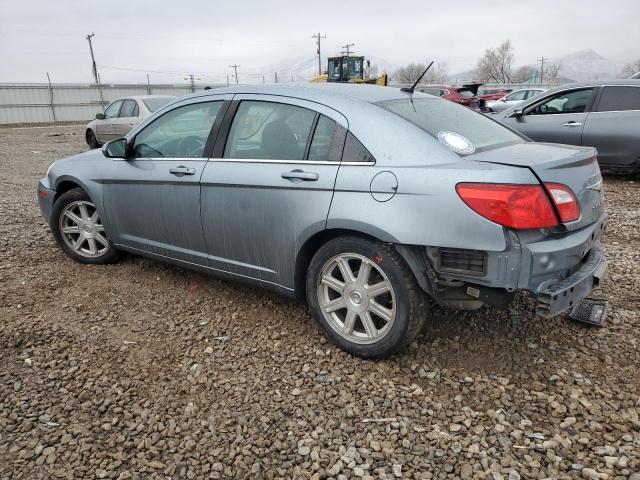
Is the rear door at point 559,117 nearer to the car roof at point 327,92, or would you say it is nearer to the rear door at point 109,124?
the car roof at point 327,92

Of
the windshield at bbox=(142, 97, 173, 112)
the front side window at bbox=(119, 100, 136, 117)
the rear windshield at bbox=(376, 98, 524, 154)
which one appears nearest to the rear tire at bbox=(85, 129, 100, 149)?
the front side window at bbox=(119, 100, 136, 117)

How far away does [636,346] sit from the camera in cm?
295

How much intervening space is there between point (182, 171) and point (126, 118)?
10.9 meters

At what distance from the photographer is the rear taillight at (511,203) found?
2.30 metres

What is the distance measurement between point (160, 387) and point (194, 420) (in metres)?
0.37

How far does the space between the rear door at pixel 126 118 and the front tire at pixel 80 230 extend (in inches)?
352

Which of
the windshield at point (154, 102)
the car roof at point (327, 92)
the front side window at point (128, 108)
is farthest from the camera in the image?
the front side window at point (128, 108)

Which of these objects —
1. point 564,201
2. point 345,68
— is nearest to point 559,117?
point 564,201

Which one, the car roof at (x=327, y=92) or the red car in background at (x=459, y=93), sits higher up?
the car roof at (x=327, y=92)

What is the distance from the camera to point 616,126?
24.4 feet

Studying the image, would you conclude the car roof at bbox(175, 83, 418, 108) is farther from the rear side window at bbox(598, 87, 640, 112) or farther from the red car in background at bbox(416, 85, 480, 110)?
the red car in background at bbox(416, 85, 480, 110)

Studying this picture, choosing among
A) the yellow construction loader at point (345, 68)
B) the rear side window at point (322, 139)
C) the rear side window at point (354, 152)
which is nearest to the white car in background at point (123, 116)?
the rear side window at point (322, 139)

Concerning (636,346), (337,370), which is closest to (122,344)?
(337,370)

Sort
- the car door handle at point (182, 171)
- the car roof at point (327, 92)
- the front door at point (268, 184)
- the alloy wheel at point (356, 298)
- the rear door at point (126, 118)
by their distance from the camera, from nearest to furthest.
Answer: the alloy wheel at point (356, 298), the front door at point (268, 184), the car roof at point (327, 92), the car door handle at point (182, 171), the rear door at point (126, 118)
